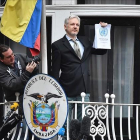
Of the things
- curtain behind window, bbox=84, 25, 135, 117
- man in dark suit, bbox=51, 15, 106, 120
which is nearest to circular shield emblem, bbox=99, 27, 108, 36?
man in dark suit, bbox=51, 15, 106, 120

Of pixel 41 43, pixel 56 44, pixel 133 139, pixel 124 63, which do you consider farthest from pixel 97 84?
pixel 41 43

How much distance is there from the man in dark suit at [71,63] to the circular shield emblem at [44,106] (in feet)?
2.42

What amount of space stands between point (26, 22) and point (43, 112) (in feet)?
3.56

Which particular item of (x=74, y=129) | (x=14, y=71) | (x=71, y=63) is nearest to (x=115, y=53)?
(x=71, y=63)

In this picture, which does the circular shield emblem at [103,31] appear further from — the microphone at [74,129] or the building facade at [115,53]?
the microphone at [74,129]

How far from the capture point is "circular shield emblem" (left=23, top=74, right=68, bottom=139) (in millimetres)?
5047

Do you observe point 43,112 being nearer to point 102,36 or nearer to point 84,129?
point 84,129

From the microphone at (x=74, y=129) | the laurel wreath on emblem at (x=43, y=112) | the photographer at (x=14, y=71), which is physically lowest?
the microphone at (x=74, y=129)

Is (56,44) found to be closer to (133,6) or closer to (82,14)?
(82,14)

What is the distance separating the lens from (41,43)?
5285mm

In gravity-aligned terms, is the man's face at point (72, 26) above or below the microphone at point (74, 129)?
above

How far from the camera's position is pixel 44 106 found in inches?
203

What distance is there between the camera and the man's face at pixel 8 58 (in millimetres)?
5438

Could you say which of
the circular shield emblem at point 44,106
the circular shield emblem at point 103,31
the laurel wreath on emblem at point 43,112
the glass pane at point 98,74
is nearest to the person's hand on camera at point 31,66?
the circular shield emblem at point 44,106
